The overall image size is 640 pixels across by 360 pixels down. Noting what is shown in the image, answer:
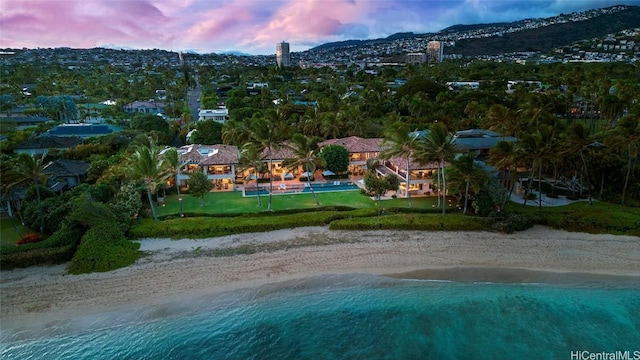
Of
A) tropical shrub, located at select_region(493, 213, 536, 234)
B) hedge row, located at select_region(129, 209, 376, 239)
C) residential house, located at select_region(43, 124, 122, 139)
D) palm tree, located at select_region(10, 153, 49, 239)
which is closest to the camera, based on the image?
palm tree, located at select_region(10, 153, 49, 239)

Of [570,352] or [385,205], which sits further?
[385,205]

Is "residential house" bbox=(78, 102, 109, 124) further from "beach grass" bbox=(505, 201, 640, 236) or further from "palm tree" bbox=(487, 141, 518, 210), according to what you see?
"beach grass" bbox=(505, 201, 640, 236)

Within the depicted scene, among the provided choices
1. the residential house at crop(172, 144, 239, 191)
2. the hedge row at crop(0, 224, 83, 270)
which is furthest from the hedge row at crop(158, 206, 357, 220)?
the residential house at crop(172, 144, 239, 191)

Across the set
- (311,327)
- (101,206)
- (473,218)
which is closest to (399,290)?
(311,327)

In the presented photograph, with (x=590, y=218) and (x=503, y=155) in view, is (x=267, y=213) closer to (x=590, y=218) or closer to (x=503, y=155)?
(x=503, y=155)

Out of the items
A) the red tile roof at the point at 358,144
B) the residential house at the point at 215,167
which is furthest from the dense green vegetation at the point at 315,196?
the red tile roof at the point at 358,144

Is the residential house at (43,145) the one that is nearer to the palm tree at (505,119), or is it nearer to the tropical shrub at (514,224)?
the tropical shrub at (514,224)

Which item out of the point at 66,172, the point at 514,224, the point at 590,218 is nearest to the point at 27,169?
the point at 66,172

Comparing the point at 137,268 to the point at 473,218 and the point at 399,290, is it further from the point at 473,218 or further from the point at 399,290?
the point at 473,218
